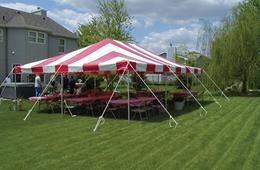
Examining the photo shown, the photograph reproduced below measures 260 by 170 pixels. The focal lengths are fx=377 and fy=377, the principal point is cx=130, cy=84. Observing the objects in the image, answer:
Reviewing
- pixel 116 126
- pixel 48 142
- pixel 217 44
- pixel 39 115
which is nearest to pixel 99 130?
pixel 116 126

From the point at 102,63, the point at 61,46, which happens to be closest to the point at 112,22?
the point at 61,46

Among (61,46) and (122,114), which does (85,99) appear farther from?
(61,46)

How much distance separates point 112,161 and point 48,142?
2.27 m

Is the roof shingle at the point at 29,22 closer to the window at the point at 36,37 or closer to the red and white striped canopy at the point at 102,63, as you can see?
the window at the point at 36,37

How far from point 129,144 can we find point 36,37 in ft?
74.8

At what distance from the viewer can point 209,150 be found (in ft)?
25.7

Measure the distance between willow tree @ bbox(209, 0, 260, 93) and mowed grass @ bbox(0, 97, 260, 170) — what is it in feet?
39.0

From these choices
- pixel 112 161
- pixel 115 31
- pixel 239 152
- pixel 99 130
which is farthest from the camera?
pixel 115 31

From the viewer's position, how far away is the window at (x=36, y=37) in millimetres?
28812

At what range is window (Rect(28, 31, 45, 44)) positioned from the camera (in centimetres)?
2881

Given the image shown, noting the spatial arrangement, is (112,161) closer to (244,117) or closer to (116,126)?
(116,126)

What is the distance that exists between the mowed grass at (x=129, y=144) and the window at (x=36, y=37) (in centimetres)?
1713

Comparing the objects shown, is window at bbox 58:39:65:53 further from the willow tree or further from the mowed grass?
the mowed grass

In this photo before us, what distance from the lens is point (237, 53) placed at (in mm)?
24281
